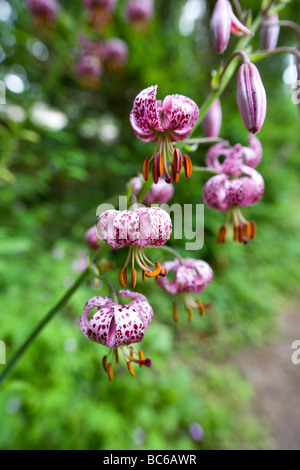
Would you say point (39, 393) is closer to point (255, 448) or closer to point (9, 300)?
point (9, 300)

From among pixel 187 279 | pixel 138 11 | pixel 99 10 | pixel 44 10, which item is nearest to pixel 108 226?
pixel 187 279

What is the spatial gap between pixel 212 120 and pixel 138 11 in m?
2.20

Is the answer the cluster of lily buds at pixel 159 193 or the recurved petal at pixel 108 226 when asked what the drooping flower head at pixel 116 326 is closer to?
the recurved petal at pixel 108 226

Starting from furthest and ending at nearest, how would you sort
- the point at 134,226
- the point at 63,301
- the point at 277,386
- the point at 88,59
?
the point at 277,386, the point at 88,59, the point at 63,301, the point at 134,226

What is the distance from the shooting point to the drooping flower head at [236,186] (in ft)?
2.26

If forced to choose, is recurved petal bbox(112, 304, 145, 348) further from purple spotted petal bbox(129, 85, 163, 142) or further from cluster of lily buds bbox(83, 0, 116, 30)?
cluster of lily buds bbox(83, 0, 116, 30)

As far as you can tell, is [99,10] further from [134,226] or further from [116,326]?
[116,326]

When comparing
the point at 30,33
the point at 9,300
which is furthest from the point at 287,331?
the point at 30,33

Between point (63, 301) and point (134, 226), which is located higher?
point (134, 226)

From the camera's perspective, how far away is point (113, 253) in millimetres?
1900

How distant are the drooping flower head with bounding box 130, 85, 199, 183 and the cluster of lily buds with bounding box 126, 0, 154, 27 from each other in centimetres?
231

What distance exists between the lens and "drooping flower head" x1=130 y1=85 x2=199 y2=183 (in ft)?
1.73

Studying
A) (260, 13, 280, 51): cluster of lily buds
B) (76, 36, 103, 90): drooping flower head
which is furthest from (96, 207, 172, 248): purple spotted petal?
(76, 36, 103, 90): drooping flower head
